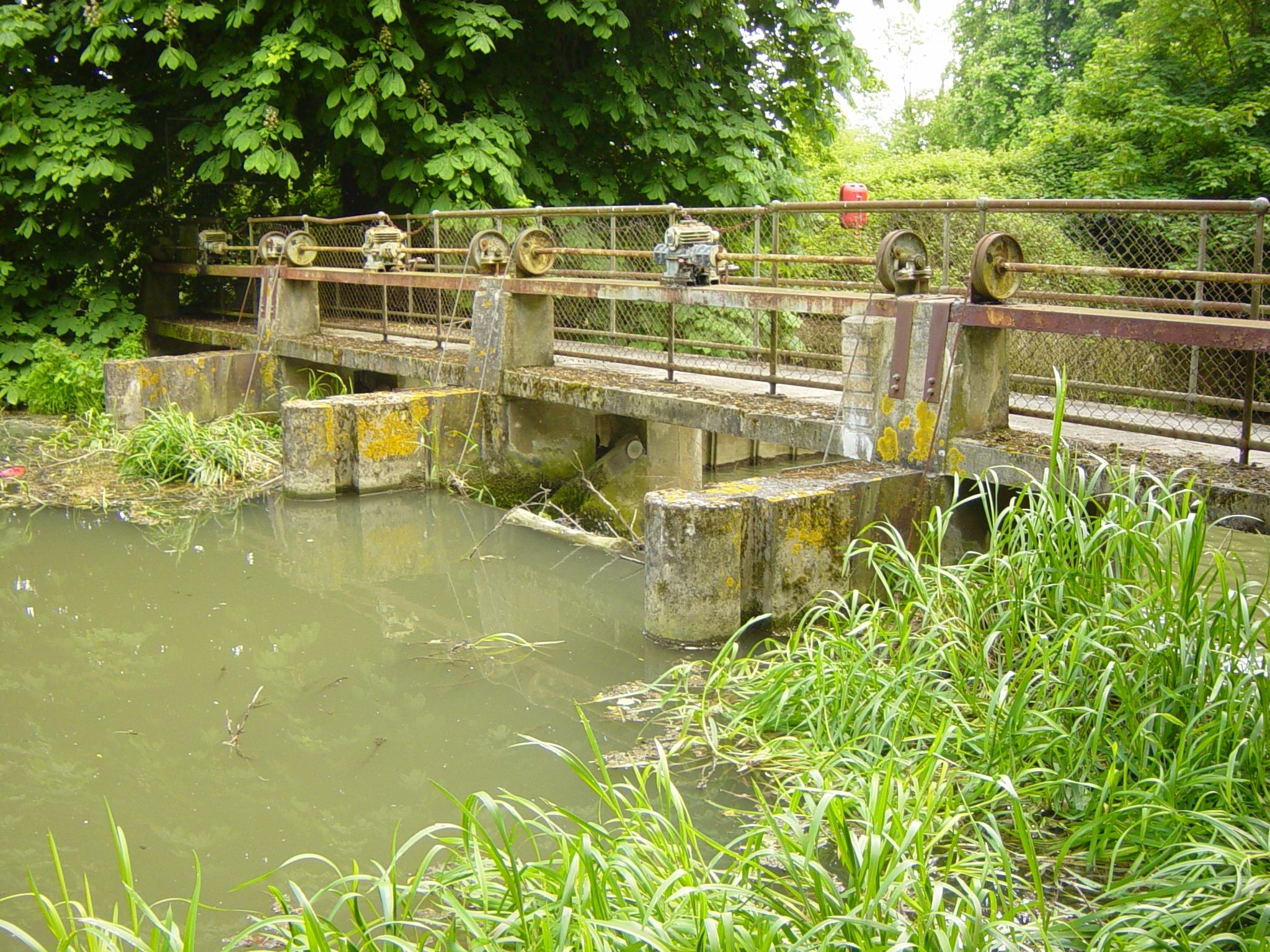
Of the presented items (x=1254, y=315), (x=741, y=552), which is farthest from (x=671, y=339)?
(x=1254, y=315)

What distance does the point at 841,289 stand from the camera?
9.66 metres

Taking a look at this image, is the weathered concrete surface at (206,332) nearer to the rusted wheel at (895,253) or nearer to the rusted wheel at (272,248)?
the rusted wheel at (272,248)

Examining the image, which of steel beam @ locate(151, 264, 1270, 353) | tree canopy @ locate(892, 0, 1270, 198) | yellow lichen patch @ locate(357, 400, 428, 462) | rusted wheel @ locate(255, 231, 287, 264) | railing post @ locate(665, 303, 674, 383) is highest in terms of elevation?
tree canopy @ locate(892, 0, 1270, 198)

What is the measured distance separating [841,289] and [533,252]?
275 cm

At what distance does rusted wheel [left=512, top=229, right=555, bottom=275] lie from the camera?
861 cm

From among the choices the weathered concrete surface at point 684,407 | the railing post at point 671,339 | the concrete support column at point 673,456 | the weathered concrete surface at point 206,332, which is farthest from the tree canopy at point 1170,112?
the weathered concrete surface at point 206,332

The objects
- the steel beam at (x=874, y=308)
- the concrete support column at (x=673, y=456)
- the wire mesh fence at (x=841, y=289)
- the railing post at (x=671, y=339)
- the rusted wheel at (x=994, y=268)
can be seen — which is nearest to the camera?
the steel beam at (x=874, y=308)

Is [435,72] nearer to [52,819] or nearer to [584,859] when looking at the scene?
[52,819]

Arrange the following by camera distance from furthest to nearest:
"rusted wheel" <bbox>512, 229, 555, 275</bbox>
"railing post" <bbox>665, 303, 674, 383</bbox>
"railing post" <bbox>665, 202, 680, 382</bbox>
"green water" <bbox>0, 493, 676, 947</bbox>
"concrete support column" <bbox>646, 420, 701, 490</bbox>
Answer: "concrete support column" <bbox>646, 420, 701, 490</bbox>, "rusted wheel" <bbox>512, 229, 555, 275</bbox>, "railing post" <bbox>665, 303, 674, 383</bbox>, "railing post" <bbox>665, 202, 680, 382</bbox>, "green water" <bbox>0, 493, 676, 947</bbox>

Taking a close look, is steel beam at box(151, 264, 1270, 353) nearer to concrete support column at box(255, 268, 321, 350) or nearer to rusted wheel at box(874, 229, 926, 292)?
rusted wheel at box(874, 229, 926, 292)

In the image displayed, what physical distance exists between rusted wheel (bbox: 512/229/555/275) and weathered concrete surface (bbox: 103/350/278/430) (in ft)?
11.3

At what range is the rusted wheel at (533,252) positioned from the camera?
8.61 m

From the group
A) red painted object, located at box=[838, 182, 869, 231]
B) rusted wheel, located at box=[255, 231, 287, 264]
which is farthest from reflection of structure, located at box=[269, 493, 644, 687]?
red painted object, located at box=[838, 182, 869, 231]

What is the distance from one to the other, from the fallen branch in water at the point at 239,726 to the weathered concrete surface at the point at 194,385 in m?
5.93
